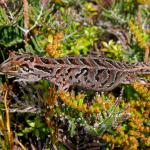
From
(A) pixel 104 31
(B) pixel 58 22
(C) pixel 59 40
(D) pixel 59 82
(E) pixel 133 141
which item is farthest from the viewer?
(A) pixel 104 31

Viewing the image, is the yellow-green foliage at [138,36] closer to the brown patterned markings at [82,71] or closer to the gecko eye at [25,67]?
the brown patterned markings at [82,71]

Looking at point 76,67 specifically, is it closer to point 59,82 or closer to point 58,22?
point 59,82

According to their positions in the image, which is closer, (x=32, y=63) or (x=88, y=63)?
(x=32, y=63)

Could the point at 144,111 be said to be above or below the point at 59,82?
below

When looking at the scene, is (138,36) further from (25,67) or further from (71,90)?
(25,67)

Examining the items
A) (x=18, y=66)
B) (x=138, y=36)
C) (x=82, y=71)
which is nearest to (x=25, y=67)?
(x=18, y=66)

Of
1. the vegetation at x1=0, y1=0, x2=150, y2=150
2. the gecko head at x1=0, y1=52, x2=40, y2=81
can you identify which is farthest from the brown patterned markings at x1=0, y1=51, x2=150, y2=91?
the vegetation at x1=0, y1=0, x2=150, y2=150

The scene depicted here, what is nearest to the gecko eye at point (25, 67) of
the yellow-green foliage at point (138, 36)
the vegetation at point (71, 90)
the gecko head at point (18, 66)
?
the gecko head at point (18, 66)

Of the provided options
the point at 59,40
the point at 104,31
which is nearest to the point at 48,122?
the point at 59,40
